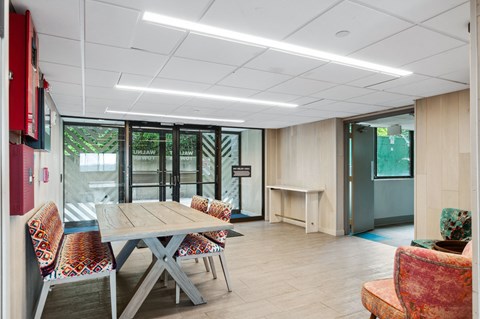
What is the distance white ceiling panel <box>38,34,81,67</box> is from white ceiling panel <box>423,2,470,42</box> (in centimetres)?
265

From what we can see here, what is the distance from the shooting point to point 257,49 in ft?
8.11

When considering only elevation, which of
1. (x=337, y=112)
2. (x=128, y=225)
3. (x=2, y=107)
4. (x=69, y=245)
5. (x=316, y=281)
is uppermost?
(x=337, y=112)

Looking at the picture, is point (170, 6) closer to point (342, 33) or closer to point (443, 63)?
point (342, 33)

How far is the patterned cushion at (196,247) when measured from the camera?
10.0 feet

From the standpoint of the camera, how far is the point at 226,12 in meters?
A: 1.91

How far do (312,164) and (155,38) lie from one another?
5.04 meters

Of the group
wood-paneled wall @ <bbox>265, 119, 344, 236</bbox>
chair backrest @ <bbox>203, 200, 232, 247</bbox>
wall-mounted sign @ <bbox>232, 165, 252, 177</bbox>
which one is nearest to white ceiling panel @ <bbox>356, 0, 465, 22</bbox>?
chair backrest @ <bbox>203, 200, 232, 247</bbox>

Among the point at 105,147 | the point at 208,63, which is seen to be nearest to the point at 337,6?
the point at 208,63

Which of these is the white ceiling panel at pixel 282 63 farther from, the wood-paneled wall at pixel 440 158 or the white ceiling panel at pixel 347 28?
the wood-paneled wall at pixel 440 158

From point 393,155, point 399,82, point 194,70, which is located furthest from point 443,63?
point 393,155

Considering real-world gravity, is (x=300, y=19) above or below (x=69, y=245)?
above

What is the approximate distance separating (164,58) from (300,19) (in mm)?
1312

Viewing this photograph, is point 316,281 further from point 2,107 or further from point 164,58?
point 2,107

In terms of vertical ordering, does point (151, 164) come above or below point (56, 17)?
below
